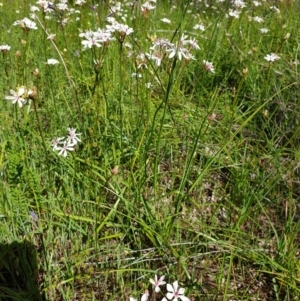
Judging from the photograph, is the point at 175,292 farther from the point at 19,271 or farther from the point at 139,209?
the point at 19,271

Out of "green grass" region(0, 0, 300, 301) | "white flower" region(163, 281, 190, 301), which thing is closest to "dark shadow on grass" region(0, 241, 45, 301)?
"green grass" region(0, 0, 300, 301)

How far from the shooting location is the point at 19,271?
1.25 metres

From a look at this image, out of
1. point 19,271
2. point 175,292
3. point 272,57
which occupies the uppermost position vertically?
point 272,57

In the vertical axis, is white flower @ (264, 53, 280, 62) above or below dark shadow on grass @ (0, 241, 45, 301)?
above

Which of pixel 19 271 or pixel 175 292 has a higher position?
pixel 175 292

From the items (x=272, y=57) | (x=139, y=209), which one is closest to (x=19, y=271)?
(x=139, y=209)

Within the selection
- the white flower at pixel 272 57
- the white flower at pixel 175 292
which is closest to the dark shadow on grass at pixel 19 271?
the white flower at pixel 175 292

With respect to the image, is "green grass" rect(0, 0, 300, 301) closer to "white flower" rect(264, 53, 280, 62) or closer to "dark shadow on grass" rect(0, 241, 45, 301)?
"dark shadow on grass" rect(0, 241, 45, 301)

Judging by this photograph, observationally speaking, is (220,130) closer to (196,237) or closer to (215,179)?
(215,179)

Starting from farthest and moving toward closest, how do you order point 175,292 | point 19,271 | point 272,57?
1. point 272,57
2. point 19,271
3. point 175,292

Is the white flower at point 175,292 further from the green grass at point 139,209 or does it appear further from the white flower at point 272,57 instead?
the white flower at point 272,57

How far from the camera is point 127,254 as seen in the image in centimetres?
133

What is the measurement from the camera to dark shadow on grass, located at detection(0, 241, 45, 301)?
1.17 meters

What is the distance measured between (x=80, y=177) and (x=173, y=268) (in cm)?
53
